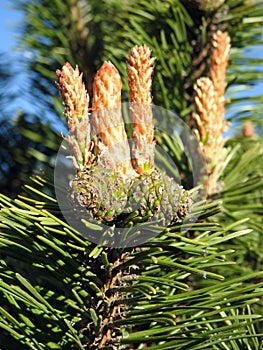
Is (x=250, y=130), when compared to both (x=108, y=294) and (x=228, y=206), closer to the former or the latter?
(x=228, y=206)

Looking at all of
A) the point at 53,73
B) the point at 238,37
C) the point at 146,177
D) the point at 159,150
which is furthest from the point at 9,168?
the point at 146,177

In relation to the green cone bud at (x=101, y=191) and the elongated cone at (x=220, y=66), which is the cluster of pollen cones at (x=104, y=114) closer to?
the green cone bud at (x=101, y=191)

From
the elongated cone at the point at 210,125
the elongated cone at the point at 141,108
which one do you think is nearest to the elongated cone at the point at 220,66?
the elongated cone at the point at 210,125

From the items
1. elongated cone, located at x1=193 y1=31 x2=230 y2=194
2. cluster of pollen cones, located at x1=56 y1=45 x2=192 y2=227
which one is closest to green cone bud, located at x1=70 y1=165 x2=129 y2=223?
cluster of pollen cones, located at x1=56 y1=45 x2=192 y2=227

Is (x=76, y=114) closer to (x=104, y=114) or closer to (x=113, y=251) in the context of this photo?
(x=104, y=114)

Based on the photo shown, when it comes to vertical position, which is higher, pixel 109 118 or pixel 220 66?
pixel 220 66

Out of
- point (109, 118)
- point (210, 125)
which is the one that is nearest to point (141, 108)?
point (109, 118)
